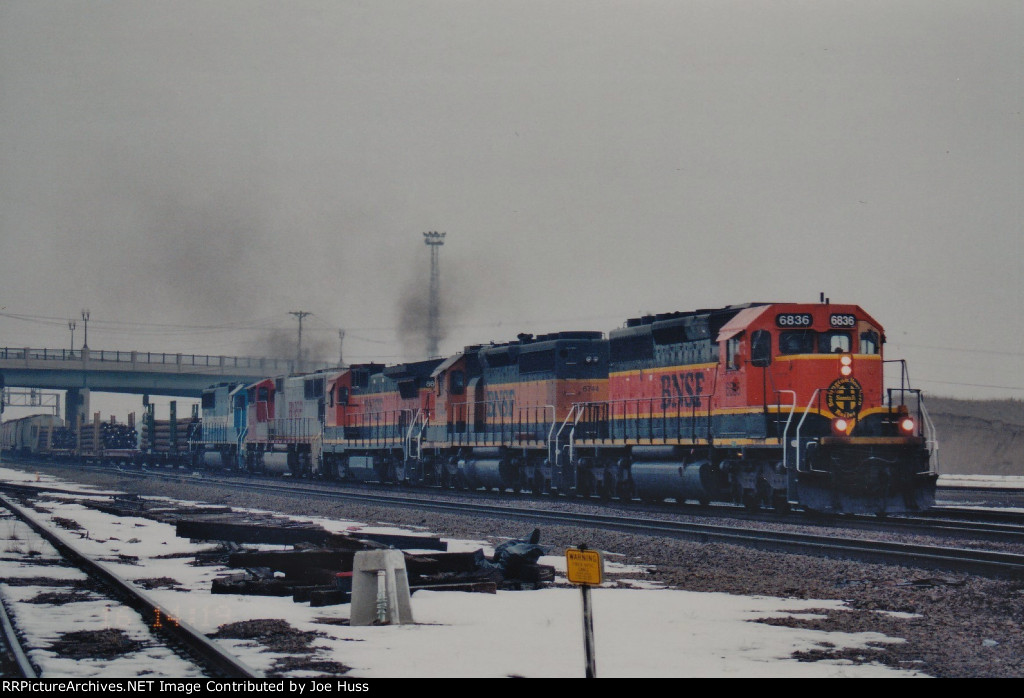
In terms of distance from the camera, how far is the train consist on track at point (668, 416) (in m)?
17.2

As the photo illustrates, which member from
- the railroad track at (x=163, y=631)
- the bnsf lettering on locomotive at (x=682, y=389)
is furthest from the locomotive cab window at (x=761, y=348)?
the railroad track at (x=163, y=631)

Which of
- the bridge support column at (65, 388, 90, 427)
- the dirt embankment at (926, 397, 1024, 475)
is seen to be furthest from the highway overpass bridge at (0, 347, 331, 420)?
the dirt embankment at (926, 397, 1024, 475)

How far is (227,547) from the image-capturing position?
14.2 meters

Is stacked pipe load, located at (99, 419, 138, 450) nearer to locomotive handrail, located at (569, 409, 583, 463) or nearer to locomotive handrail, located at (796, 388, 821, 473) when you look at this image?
locomotive handrail, located at (569, 409, 583, 463)

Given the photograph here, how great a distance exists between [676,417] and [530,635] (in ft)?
41.8

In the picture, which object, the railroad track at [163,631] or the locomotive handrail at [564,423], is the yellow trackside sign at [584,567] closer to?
the railroad track at [163,631]

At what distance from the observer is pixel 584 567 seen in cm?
650

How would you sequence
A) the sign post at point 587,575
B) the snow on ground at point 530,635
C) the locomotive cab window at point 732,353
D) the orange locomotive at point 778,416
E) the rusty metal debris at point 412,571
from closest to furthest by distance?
the sign post at point 587,575 → the snow on ground at point 530,635 → the rusty metal debris at point 412,571 → the orange locomotive at point 778,416 → the locomotive cab window at point 732,353

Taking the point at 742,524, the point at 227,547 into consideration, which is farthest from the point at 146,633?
the point at 742,524

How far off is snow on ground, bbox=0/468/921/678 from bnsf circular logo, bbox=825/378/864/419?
8.06 m

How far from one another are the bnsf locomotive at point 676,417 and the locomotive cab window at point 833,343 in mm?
22

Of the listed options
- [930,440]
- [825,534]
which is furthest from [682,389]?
[825,534]

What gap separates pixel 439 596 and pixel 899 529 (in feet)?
27.5

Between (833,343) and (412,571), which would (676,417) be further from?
(412,571)
